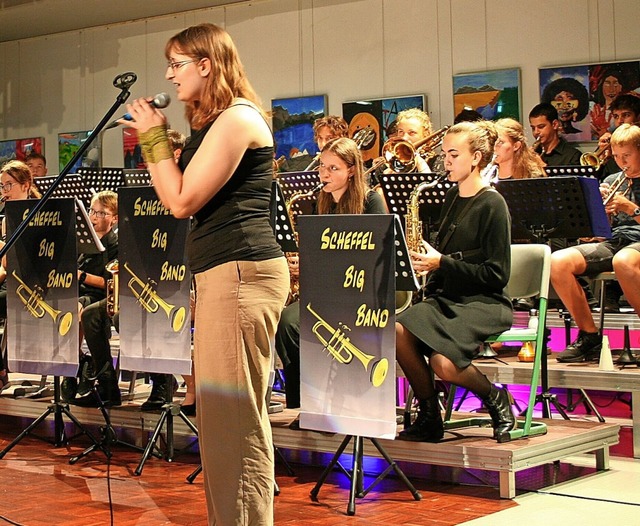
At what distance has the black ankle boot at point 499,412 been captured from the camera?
4320 mm

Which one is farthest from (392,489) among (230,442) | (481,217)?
(230,442)

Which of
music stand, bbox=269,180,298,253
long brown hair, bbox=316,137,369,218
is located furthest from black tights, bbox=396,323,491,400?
long brown hair, bbox=316,137,369,218

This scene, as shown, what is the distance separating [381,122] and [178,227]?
15.9ft

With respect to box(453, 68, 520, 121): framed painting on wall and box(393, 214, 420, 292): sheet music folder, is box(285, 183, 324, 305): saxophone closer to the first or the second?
box(393, 214, 420, 292): sheet music folder

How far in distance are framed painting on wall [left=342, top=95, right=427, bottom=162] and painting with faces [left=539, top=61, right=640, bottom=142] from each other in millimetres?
1284

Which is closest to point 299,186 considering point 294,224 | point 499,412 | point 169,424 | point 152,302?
point 294,224

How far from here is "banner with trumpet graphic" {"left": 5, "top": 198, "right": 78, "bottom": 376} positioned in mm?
5117

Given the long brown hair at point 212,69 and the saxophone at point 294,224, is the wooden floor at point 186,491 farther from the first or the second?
the long brown hair at point 212,69

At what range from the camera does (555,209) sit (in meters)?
5.27

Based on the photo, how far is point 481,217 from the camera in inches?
171

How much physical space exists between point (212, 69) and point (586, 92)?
5993mm

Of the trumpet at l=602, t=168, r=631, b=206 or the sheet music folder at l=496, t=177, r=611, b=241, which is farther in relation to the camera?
the trumpet at l=602, t=168, r=631, b=206

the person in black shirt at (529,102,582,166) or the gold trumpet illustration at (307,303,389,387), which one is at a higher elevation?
the person in black shirt at (529,102,582,166)

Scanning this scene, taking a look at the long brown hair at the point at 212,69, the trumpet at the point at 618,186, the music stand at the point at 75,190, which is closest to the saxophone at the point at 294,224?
the trumpet at the point at 618,186
